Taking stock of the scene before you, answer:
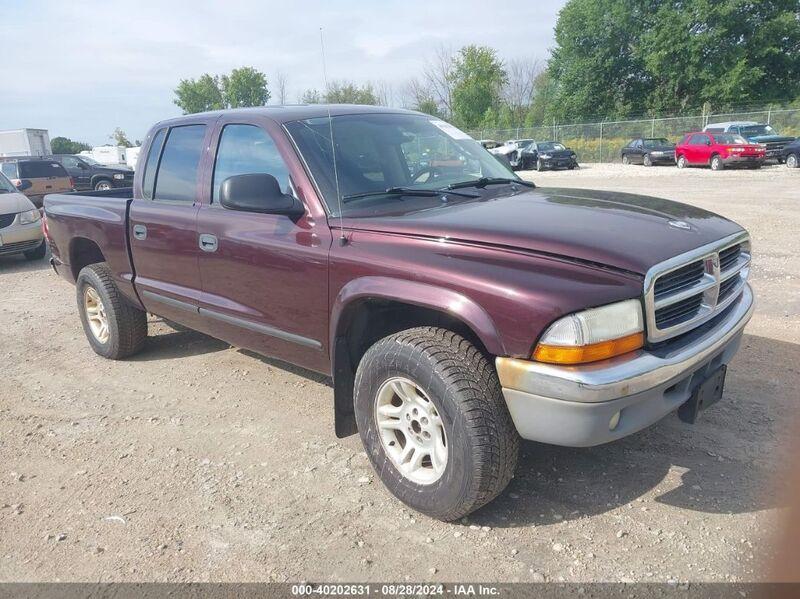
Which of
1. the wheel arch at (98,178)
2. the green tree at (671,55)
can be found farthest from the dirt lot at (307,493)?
the green tree at (671,55)

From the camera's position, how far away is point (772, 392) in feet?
13.1

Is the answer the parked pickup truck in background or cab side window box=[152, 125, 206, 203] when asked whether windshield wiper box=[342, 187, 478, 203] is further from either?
the parked pickup truck in background

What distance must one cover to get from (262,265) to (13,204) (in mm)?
8419

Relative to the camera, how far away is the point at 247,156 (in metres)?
3.75

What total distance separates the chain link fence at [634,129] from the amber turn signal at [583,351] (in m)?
35.7

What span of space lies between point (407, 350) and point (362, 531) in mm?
866

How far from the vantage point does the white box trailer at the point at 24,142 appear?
3216cm

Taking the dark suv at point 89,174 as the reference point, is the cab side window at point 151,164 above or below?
above

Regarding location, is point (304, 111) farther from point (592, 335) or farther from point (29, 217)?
point (29, 217)

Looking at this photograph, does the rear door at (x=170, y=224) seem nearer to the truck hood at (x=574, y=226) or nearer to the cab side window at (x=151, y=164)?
the cab side window at (x=151, y=164)

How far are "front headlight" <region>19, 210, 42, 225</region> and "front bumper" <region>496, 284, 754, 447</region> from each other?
988 centimetres

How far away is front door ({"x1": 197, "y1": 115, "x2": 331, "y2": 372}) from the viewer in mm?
3254

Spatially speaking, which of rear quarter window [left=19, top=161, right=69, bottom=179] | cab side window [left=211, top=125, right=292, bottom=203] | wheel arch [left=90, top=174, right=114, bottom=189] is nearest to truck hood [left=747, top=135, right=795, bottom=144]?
wheel arch [left=90, top=174, right=114, bottom=189]

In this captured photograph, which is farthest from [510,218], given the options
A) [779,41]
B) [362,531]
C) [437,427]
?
[779,41]
